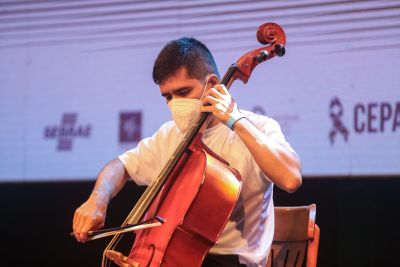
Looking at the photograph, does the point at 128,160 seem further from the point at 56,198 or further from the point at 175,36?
Result: the point at 56,198

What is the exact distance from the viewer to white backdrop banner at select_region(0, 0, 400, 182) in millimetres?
3031

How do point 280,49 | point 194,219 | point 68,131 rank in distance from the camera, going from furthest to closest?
point 68,131 < point 280,49 < point 194,219

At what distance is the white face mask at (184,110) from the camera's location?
210cm

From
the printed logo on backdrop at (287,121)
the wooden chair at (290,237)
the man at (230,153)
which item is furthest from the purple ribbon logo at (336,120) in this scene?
the man at (230,153)

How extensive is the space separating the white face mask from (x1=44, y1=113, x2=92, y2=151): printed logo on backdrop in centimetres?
153

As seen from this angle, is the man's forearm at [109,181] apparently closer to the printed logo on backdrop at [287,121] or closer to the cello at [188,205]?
the cello at [188,205]

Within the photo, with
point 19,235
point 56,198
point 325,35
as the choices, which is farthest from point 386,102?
point 19,235

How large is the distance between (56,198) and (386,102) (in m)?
1.93

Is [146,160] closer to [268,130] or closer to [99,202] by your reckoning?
[99,202]

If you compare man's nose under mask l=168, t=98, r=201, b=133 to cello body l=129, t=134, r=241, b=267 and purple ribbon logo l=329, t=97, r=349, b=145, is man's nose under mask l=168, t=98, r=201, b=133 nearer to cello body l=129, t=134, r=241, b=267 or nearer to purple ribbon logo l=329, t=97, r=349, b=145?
cello body l=129, t=134, r=241, b=267

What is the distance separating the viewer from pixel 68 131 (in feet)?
11.8

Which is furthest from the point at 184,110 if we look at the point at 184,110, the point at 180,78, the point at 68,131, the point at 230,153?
the point at 68,131

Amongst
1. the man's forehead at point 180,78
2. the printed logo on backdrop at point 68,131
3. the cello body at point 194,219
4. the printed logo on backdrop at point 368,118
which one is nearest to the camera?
Answer: the cello body at point 194,219

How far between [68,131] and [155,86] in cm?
55
